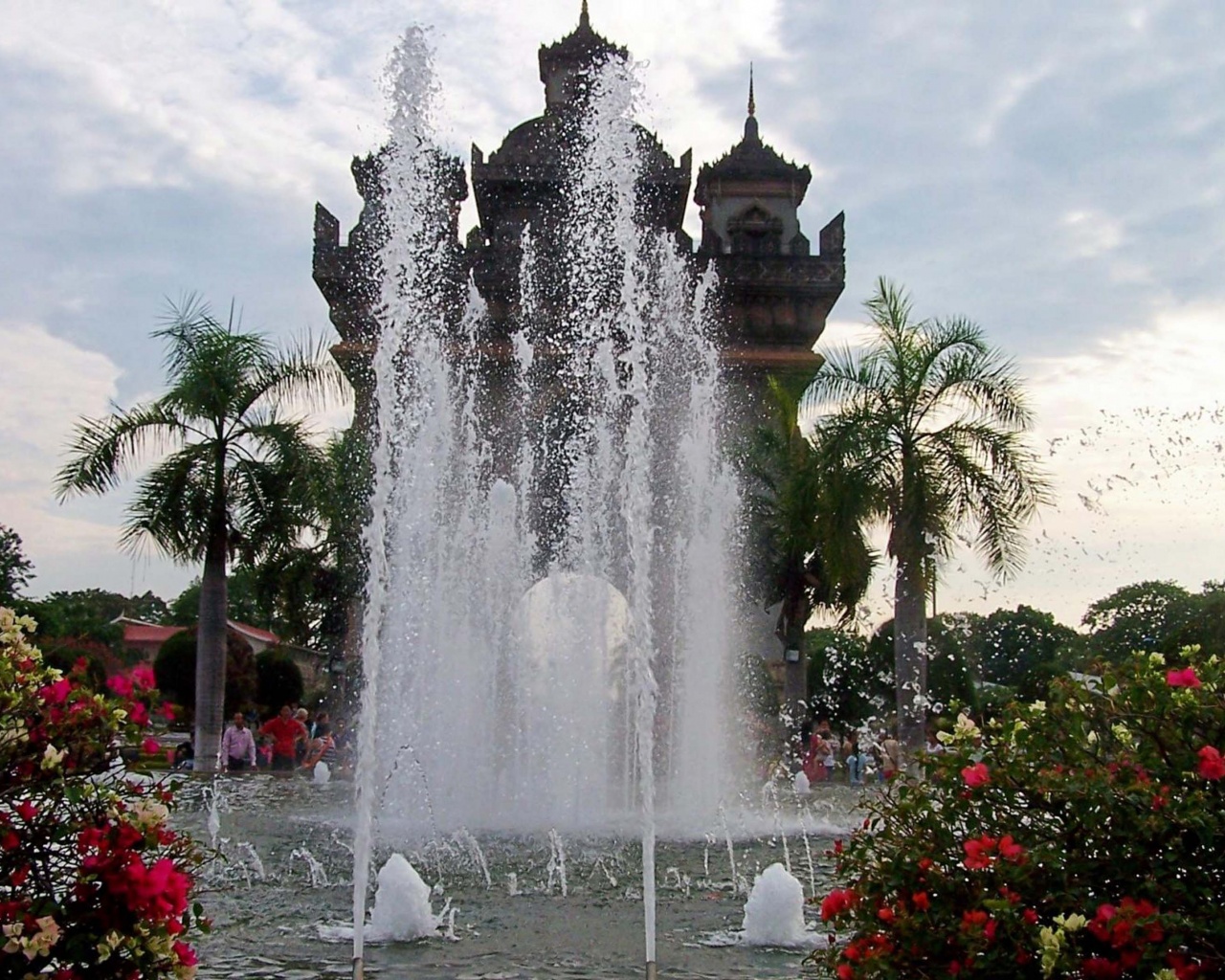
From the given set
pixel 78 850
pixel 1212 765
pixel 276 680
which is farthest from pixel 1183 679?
pixel 276 680

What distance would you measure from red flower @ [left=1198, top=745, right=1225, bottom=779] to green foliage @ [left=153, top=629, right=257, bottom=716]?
30207mm

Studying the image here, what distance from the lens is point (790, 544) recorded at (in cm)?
1988

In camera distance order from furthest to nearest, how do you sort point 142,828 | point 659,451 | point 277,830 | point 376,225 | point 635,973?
point 376,225 → point 659,451 → point 277,830 → point 635,973 → point 142,828

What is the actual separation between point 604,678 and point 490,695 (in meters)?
1.33

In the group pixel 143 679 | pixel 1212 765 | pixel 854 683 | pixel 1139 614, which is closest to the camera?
pixel 1212 765

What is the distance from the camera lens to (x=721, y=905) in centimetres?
688

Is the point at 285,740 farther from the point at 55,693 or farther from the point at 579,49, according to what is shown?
the point at 579,49

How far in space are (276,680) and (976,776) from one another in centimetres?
3398

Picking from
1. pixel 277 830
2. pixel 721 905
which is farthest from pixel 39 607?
pixel 721 905

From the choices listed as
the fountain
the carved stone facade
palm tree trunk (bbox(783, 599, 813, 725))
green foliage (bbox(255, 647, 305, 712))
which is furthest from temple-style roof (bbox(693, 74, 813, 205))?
→ green foliage (bbox(255, 647, 305, 712))

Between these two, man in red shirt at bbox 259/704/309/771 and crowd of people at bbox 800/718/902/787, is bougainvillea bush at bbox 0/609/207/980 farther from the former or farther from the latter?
crowd of people at bbox 800/718/902/787

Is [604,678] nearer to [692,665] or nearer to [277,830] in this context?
[692,665]

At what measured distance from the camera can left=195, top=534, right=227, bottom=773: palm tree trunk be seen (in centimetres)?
1603

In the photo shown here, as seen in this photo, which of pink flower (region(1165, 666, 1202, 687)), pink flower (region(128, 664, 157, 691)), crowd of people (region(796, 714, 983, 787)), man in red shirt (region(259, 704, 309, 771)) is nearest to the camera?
pink flower (region(1165, 666, 1202, 687))
